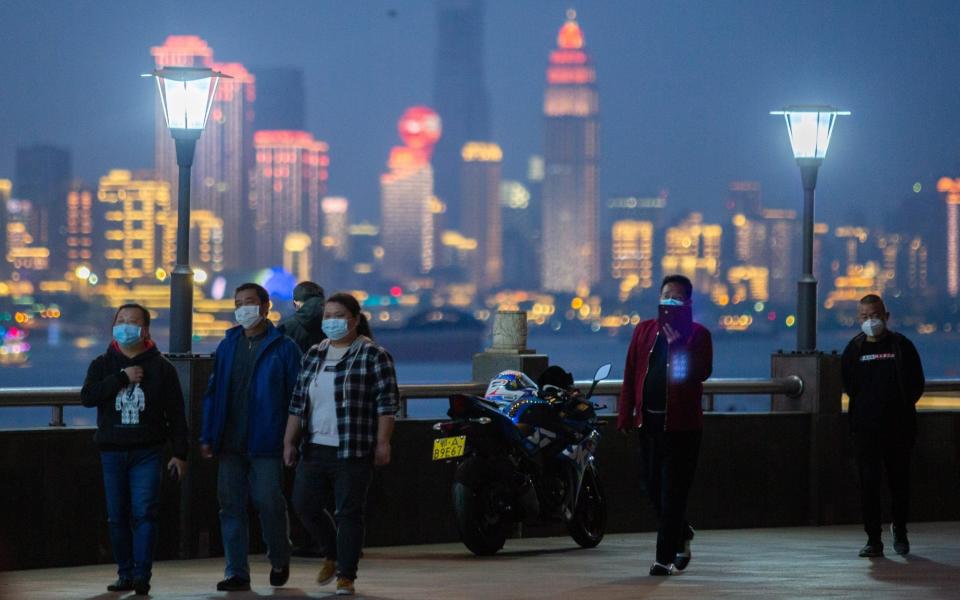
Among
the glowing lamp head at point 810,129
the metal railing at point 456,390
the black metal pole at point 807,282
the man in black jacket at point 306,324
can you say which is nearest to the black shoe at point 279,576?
the man in black jacket at point 306,324

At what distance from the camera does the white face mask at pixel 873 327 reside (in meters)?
11.2

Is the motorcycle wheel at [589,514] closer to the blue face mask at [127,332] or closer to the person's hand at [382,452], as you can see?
the person's hand at [382,452]

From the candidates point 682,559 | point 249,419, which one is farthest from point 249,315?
point 682,559

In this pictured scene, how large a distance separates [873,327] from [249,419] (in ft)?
13.3

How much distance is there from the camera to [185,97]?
41.0ft

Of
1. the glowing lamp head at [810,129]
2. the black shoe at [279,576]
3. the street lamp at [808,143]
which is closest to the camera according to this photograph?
the black shoe at [279,576]

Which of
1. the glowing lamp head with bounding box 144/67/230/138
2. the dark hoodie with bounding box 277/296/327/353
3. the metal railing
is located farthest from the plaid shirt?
the glowing lamp head with bounding box 144/67/230/138

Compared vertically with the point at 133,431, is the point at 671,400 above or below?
above

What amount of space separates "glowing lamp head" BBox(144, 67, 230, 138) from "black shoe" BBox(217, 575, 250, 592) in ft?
13.5

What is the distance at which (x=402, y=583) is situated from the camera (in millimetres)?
9617

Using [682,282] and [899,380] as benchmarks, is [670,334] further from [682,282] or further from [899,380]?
[899,380]

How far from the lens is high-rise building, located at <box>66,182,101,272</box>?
173 meters

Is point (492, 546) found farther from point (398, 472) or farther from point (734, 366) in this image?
point (734, 366)

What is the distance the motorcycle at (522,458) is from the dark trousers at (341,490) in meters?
1.76
